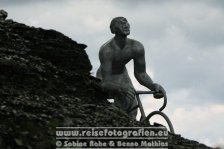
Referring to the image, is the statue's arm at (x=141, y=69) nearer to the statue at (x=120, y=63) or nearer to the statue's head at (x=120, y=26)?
the statue at (x=120, y=63)

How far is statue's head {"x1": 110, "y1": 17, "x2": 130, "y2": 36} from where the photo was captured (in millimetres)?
25147

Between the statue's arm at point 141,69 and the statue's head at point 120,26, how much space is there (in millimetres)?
732

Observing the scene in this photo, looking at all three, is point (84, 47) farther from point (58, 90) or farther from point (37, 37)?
point (58, 90)

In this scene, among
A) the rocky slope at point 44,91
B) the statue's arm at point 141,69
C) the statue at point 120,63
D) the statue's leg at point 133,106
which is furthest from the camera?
the statue's leg at point 133,106

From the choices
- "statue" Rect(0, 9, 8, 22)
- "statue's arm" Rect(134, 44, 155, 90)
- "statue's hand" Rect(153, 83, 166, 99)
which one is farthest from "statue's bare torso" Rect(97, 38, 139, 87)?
"statue" Rect(0, 9, 8, 22)

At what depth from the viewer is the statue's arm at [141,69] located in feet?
84.2

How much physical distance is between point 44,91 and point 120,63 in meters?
8.83

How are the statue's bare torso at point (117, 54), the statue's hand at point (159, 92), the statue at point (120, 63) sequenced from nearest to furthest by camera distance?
1. the statue's hand at point (159, 92)
2. the statue at point (120, 63)
3. the statue's bare torso at point (117, 54)

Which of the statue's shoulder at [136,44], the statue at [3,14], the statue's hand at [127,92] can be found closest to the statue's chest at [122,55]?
the statue's shoulder at [136,44]

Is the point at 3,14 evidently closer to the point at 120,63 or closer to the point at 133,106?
the point at 120,63

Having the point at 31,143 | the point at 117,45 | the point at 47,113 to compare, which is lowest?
the point at 31,143

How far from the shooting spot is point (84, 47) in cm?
2025

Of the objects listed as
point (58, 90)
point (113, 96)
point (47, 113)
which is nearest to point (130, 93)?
point (113, 96)

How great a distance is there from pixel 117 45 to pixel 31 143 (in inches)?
440
